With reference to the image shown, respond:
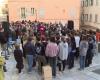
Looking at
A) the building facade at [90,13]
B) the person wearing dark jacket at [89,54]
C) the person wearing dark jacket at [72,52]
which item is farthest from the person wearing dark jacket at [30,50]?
the building facade at [90,13]

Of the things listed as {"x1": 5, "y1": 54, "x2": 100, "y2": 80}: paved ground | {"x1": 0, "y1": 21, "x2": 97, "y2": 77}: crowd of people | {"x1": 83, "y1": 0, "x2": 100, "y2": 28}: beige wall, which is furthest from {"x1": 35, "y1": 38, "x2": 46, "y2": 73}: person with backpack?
{"x1": 83, "y1": 0, "x2": 100, "y2": 28}: beige wall

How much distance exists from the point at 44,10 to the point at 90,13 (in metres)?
10.3

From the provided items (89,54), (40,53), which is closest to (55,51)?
(40,53)

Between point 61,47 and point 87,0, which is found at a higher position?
→ point 87,0

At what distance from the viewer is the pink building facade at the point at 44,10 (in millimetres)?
43838

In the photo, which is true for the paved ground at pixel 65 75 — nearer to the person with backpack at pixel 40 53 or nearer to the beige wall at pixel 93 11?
the person with backpack at pixel 40 53

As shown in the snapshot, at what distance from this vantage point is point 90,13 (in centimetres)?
5238

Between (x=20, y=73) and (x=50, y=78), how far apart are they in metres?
2.09

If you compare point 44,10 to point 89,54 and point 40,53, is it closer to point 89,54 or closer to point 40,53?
point 89,54

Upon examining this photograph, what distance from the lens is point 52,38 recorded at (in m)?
15.1

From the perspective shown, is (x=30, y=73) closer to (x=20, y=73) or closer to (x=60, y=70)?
(x=20, y=73)

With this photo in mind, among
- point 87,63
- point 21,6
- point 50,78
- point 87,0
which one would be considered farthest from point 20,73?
point 87,0

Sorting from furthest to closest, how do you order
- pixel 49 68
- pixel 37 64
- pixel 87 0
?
pixel 87 0, pixel 37 64, pixel 49 68

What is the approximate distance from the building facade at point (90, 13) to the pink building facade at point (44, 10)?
4508mm
